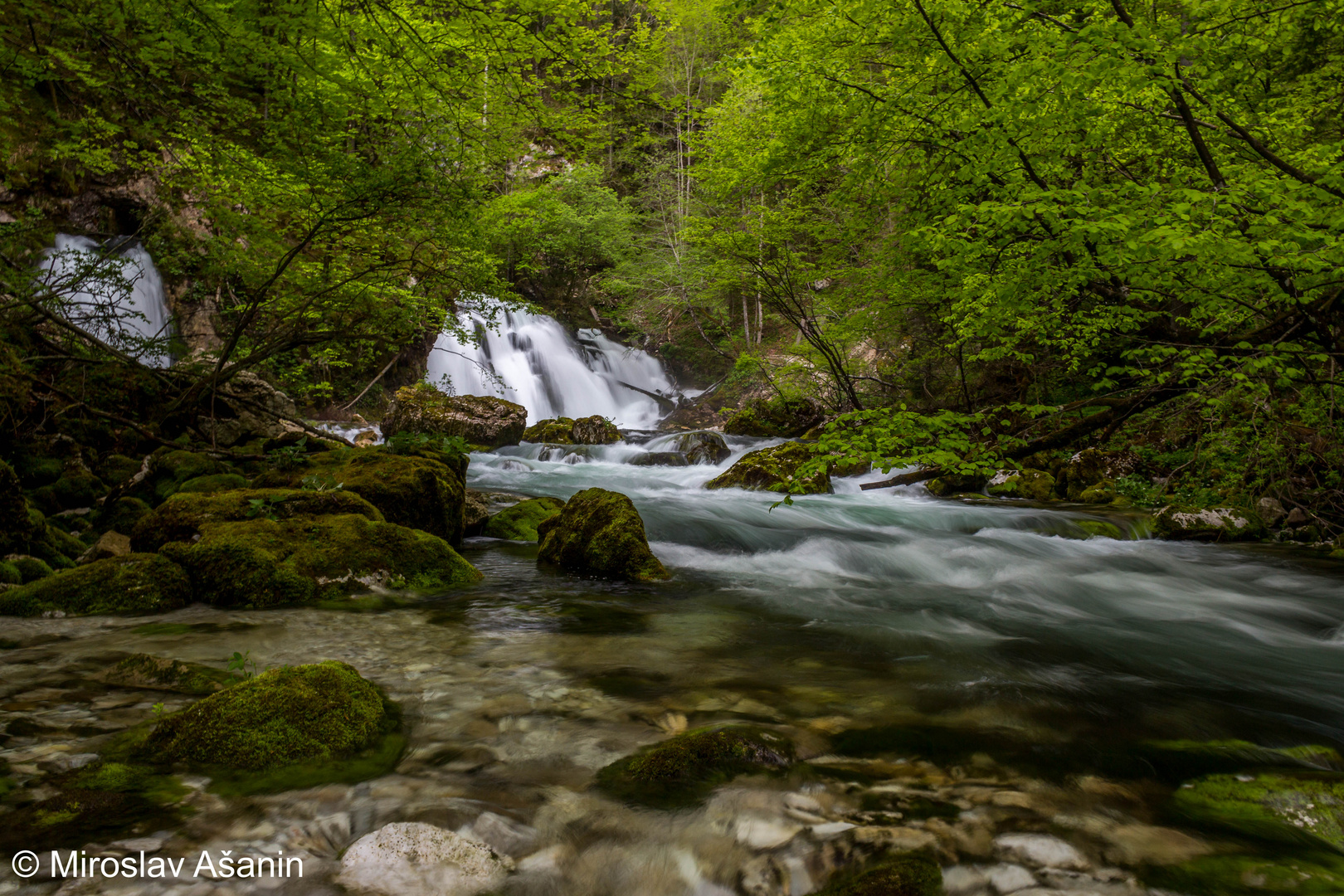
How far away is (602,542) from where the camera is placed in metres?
6.02

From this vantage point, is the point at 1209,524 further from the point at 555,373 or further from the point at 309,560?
the point at 555,373

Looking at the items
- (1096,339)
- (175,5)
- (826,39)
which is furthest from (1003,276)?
(175,5)

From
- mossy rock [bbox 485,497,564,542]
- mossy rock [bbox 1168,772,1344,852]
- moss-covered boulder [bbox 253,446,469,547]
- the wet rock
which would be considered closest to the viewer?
mossy rock [bbox 1168,772,1344,852]

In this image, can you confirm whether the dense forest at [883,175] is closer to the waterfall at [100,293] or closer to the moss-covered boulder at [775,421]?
the waterfall at [100,293]

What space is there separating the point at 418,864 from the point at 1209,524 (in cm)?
1026

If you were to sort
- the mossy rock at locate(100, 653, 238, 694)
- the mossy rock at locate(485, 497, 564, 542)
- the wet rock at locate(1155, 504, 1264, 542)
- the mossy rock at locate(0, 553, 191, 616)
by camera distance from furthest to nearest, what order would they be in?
the wet rock at locate(1155, 504, 1264, 542) → the mossy rock at locate(485, 497, 564, 542) → the mossy rock at locate(0, 553, 191, 616) → the mossy rock at locate(100, 653, 238, 694)

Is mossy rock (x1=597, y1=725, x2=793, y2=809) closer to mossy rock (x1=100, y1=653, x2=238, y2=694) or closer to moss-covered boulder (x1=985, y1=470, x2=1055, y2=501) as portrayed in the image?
mossy rock (x1=100, y1=653, x2=238, y2=694)

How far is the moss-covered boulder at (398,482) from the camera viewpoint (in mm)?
6156

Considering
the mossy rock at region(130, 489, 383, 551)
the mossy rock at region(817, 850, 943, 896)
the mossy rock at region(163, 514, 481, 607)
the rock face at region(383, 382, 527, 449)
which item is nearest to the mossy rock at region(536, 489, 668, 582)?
the mossy rock at region(163, 514, 481, 607)

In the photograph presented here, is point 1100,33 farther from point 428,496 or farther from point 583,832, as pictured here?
point 428,496

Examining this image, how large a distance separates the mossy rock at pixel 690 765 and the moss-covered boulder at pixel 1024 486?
10.1 m

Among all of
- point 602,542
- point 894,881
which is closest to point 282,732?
point 894,881

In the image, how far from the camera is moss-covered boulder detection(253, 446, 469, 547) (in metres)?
6.16

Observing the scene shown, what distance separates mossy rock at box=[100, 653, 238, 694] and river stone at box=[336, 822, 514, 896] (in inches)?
58.3
